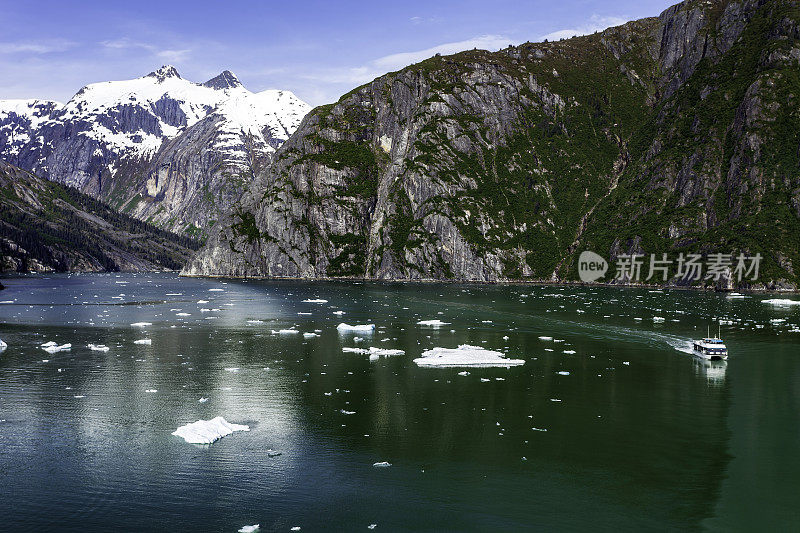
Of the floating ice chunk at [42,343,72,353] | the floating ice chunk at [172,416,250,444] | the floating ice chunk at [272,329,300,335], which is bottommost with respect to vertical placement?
the floating ice chunk at [42,343,72,353]

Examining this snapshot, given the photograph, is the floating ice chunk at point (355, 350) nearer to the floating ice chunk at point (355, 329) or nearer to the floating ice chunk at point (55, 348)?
the floating ice chunk at point (355, 329)

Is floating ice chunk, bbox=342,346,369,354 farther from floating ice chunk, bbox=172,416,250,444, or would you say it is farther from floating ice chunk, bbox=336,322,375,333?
floating ice chunk, bbox=172,416,250,444

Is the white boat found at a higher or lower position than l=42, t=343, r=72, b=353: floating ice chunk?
higher

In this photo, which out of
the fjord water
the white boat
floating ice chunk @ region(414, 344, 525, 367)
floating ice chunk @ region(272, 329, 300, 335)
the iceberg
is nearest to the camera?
the fjord water

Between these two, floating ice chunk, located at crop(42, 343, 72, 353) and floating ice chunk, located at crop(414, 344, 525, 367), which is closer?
floating ice chunk, located at crop(414, 344, 525, 367)

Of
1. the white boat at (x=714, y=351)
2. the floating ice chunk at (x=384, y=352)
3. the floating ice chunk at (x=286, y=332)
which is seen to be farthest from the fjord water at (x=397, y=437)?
the floating ice chunk at (x=286, y=332)

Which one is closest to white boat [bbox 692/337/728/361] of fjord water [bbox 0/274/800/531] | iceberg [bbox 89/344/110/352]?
fjord water [bbox 0/274/800/531]
